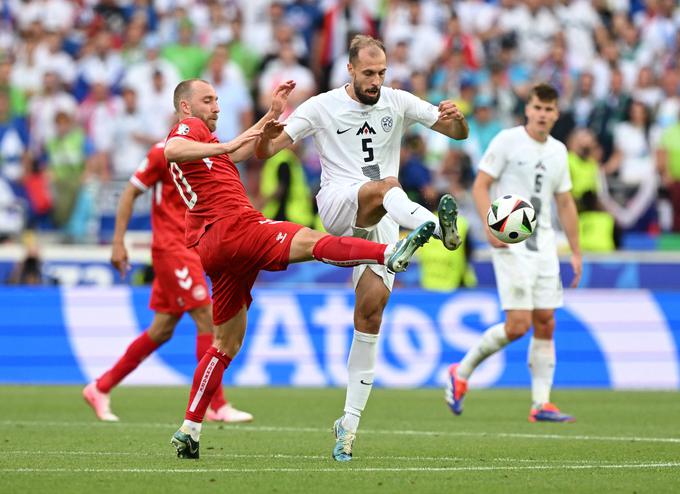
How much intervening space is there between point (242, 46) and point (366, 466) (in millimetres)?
14848

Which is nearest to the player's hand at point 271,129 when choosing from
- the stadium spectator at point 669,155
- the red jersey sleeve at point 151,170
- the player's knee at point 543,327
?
the red jersey sleeve at point 151,170

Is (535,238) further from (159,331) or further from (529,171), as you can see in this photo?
(159,331)

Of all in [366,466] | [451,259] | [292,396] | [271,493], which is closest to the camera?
[271,493]

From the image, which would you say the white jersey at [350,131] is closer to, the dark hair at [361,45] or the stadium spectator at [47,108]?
the dark hair at [361,45]

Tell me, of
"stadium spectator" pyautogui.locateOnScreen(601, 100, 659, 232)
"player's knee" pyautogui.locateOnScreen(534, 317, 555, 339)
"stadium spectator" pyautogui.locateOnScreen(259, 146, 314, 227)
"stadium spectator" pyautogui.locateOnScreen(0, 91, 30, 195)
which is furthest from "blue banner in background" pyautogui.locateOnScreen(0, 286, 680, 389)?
"stadium spectator" pyautogui.locateOnScreen(0, 91, 30, 195)

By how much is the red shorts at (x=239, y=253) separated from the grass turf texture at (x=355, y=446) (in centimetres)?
100

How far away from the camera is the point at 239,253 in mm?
8688

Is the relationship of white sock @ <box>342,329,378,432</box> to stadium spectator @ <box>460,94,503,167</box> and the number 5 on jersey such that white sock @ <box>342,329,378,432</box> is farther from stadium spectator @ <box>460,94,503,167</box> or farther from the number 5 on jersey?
stadium spectator @ <box>460,94,503,167</box>

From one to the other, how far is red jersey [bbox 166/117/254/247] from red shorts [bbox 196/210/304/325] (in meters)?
0.12

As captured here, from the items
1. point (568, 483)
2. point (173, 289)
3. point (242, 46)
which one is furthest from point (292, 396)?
point (242, 46)

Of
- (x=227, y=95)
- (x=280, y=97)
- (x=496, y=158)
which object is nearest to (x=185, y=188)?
(x=280, y=97)

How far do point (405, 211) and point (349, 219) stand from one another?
0.68m

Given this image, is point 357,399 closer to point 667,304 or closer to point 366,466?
point 366,466

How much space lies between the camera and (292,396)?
14.9 meters
